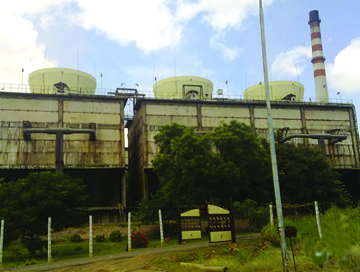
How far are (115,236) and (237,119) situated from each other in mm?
24685

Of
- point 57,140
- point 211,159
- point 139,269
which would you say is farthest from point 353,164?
point 139,269

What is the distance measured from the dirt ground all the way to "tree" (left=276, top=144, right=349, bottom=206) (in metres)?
20.8

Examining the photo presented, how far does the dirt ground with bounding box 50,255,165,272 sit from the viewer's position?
13164mm

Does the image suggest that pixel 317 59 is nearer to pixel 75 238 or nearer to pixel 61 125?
pixel 61 125

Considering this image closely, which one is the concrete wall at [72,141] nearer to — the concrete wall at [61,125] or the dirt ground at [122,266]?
the concrete wall at [61,125]

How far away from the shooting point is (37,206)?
776 inches

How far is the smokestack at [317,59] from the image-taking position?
59.2 metres

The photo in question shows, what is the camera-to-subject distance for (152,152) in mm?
42750

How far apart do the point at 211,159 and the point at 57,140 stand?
17.7 metres

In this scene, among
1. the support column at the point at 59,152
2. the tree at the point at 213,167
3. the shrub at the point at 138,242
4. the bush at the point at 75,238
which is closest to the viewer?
the shrub at the point at 138,242

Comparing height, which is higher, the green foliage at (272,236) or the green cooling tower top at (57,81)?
the green cooling tower top at (57,81)

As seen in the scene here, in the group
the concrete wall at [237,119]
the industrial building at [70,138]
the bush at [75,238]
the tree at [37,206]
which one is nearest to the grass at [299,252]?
the tree at [37,206]

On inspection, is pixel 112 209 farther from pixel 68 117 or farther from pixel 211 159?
pixel 211 159

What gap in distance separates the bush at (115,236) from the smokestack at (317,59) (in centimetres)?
4138
